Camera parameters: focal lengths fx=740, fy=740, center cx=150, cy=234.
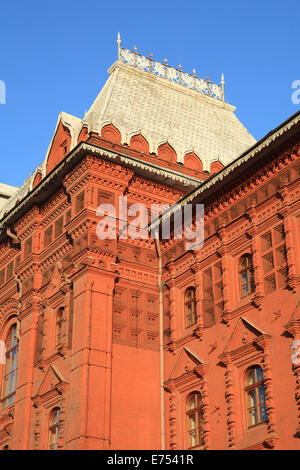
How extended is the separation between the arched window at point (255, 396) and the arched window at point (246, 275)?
217 cm

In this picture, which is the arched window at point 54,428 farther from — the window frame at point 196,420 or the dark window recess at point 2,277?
the dark window recess at point 2,277

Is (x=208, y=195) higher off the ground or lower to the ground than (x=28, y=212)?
lower

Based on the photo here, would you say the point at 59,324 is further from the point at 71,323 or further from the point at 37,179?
the point at 37,179

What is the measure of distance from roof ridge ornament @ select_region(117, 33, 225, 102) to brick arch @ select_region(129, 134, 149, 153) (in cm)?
555

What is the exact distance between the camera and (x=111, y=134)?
2377 cm

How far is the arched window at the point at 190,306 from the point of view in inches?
832

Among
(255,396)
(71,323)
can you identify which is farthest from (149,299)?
(255,396)

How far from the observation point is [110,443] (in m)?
19.3

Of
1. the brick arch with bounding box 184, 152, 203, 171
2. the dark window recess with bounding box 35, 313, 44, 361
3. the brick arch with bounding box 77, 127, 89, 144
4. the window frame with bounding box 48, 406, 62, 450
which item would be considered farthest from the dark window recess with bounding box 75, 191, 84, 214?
the window frame with bounding box 48, 406, 62, 450

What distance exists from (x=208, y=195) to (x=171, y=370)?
5.08 m

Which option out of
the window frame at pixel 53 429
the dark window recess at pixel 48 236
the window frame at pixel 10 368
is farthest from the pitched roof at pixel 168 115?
the window frame at pixel 53 429
